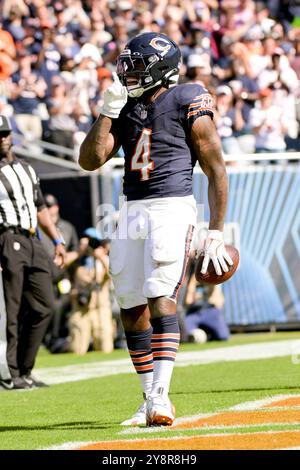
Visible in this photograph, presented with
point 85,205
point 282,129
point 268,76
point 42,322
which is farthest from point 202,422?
point 268,76

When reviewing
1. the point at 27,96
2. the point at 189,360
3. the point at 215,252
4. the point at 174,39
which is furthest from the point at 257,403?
the point at 174,39

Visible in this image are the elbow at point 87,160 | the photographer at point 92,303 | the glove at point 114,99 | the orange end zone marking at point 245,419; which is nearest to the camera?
the orange end zone marking at point 245,419

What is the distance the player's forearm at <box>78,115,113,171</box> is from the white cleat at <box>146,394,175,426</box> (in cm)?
124

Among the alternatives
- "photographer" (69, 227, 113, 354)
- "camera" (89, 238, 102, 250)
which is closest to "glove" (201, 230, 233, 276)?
"camera" (89, 238, 102, 250)

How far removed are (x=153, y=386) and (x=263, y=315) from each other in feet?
27.5

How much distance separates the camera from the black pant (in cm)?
870

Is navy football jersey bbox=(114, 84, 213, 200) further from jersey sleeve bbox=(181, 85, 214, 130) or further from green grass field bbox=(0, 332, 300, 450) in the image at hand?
green grass field bbox=(0, 332, 300, 450)

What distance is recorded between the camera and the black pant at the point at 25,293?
8695mm

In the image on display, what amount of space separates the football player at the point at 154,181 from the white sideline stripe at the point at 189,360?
11.3 feet

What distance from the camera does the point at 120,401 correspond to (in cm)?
722

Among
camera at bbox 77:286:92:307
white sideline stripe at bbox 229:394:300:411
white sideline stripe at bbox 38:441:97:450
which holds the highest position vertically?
white sideline stripe at bbox 38:441:97:450

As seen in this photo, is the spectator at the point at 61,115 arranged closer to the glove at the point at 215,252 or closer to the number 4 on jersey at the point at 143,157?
the number 4 on jersey at the point at 143,157

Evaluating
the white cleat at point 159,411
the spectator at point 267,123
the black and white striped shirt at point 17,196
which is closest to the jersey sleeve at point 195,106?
the white cleat at point 159,411

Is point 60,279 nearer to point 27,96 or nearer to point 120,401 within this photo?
point 27,96
